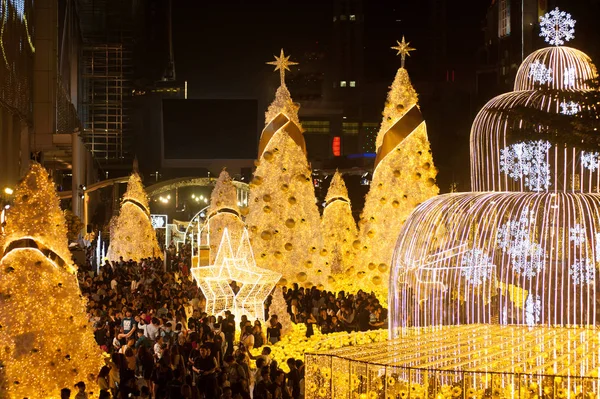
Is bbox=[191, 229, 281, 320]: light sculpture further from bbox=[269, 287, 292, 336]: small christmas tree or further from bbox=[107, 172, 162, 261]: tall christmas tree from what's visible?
bbox=[107, 172, 162, 261]: tall christmas tree

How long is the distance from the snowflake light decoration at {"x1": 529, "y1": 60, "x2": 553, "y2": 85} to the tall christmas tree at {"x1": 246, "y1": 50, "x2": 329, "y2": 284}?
32.7ft

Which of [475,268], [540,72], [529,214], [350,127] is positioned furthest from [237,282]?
[350,127]

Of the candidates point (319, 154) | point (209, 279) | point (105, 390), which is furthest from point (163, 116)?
point (105, 390)

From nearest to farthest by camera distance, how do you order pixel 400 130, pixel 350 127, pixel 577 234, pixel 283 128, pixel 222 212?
pixel 577 234 → pixel 400 130 → pixel 283 128 → pixel 222 212 → pixel 350 127

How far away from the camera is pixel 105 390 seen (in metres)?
12.3

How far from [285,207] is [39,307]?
39.0 ft

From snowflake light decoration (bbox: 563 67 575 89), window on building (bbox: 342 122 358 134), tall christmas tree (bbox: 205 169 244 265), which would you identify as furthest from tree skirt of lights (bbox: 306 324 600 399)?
window on building (bbox: 342 122 358 134)

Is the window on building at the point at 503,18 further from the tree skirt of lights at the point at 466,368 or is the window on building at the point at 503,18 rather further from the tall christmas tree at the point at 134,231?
the tree skirt of lights at the point at 466,368

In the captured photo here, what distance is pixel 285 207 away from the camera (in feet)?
80.7

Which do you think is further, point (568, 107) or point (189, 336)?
point (189, 336)

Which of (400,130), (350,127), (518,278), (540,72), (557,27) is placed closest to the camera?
(518,278)

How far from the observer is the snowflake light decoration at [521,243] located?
13.6 m

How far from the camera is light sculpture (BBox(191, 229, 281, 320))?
19141 mm

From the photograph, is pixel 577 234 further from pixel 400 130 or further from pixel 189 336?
pixel 400 130
